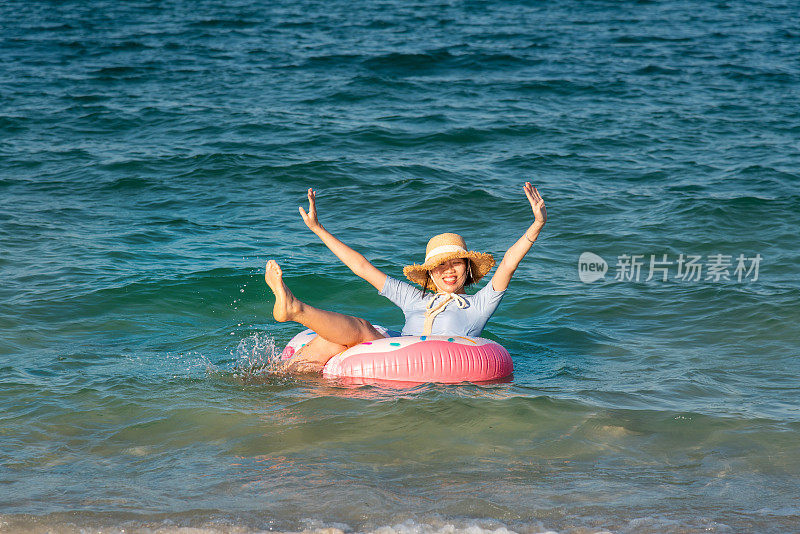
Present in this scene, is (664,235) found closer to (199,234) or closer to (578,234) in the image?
(578,234)

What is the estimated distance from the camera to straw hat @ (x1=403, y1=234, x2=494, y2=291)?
643cm

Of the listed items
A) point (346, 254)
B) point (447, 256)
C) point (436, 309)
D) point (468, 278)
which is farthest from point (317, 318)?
point (468, 278)

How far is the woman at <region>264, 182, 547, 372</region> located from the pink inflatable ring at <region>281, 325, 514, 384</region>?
199mm

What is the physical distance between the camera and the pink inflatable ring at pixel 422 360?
6125 mm

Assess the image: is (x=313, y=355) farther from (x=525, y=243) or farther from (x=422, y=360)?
(x=525, y=243)

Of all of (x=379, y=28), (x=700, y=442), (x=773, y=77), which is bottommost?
(x=700, y=442)

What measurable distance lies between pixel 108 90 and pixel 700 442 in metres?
15.0

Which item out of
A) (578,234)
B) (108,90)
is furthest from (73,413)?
(108,90)

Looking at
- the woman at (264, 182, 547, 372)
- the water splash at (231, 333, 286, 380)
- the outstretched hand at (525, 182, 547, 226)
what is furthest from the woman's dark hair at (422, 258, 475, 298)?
the water splash at (231, 333, 286, 380)

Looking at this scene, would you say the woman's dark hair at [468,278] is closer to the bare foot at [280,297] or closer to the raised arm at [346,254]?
the raised arm at [346,254]

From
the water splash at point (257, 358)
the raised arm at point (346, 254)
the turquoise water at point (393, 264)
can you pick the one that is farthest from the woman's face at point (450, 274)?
the water splash at point (257, 358)

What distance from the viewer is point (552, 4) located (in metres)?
25.2

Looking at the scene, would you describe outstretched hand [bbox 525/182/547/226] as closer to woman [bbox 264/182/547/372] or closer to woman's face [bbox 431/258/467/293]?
woman [bbox 264/182/547/372]

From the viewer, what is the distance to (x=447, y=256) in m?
6.41
